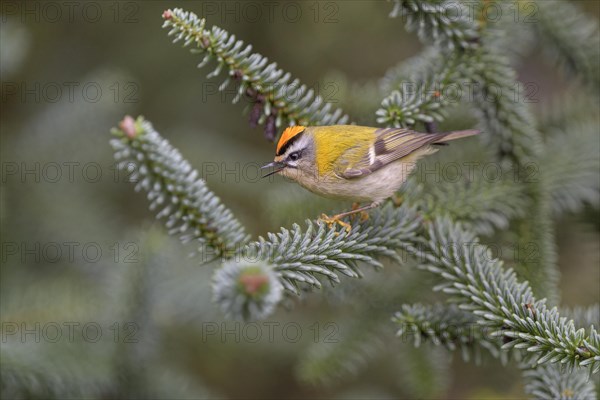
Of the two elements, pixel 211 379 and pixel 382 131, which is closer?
pixel 382 131

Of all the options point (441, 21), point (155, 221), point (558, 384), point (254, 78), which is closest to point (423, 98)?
point (441, 21)

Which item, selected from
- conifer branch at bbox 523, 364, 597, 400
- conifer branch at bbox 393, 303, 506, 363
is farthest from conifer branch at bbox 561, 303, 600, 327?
conifer branch at bbox 393, 303, 506, 363

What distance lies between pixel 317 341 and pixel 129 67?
8.22 feet

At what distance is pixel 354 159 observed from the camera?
305 centimetres

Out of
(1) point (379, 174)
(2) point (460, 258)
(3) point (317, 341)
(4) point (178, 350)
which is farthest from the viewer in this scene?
(4) point (178, 350)

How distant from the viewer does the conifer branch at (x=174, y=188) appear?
6.77ft

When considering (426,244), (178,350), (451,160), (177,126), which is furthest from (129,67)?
(426,244)

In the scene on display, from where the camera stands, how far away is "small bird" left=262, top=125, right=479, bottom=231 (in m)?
2.86

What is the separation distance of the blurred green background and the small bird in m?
0.16

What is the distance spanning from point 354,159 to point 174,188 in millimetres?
1136

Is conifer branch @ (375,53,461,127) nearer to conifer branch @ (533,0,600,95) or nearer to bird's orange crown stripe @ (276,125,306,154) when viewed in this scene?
bird's orange crown stripe @ (276,125,306,154)

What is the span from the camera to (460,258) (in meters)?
2.33

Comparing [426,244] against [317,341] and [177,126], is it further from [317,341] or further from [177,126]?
[177,126]

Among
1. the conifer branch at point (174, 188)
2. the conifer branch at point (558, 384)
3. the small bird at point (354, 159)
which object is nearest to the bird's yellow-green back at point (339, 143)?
the small bird at point (354, 159)
